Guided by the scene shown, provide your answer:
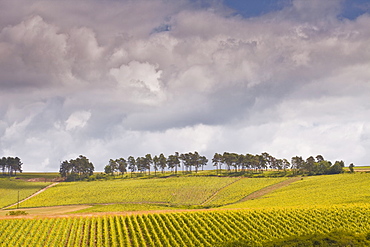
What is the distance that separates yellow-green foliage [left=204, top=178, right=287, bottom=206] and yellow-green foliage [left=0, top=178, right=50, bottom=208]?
260ft

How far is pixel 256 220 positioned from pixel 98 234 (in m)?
26.6

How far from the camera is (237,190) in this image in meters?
132

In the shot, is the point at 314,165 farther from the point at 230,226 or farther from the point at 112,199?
the point at 230,226

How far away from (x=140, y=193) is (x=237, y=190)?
3825 centimetres

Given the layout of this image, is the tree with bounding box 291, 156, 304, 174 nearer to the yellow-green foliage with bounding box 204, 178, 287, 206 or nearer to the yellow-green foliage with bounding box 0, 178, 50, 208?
the yellow-green foliage with bounding box 204, 178, 287, 206

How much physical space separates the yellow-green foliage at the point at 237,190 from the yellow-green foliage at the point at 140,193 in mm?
4202

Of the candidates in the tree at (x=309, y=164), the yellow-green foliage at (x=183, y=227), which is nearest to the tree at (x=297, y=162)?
the tree at (x=309, y=164)

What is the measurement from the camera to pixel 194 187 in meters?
145

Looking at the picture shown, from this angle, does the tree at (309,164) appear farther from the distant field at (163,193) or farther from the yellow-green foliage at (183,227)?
the yellow-green foliage at (183,227)

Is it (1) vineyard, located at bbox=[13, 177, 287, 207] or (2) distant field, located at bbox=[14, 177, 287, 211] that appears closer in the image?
(2) distant field, located at bbox=[14, 177, 287, 211]

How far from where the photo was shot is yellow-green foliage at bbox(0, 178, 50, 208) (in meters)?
138

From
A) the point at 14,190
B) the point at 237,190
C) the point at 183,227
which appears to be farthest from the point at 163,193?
the point at 14,190

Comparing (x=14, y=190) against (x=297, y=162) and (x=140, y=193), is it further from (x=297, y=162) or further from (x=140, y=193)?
(x=297, y=162)

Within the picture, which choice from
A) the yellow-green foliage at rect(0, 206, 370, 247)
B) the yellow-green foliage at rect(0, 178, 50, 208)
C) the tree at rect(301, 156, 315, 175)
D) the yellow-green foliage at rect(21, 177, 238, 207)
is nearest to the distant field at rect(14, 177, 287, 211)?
the yellow-green foliage at rect(21, 177, 238, 207)
